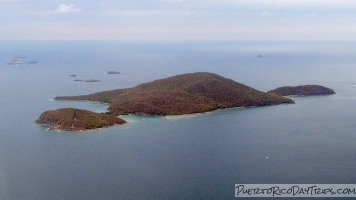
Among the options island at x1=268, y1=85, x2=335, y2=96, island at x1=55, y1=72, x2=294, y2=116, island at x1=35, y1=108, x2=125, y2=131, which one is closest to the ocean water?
island at x1=35, y1=108, x2=125, y2=131

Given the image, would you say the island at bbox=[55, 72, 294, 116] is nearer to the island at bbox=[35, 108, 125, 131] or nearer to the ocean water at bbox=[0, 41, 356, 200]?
the ocean water at bbox=[0, 41, 356, 200]

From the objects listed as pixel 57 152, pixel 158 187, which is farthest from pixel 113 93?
pixel 158 187

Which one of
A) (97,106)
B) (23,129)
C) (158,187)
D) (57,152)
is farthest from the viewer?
(97,106)

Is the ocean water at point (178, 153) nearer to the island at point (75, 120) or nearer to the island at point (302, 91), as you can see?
the island at point (75, 120)

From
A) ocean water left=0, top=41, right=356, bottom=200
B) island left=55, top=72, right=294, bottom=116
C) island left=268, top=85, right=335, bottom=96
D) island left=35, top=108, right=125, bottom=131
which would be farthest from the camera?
island left=268, top=85, right=335, bottom=96

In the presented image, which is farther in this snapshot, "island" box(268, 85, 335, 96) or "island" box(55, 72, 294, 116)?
"island" box(268, 85, 335, 96)

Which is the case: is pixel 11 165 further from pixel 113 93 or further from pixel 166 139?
pixel 113 93

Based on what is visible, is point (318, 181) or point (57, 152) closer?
point (318, 181)
